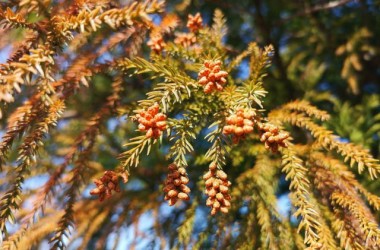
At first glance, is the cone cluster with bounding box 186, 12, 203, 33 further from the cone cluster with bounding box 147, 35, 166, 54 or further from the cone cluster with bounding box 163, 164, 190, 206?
the cone cluster with bounding box 163, 164, 190, 206

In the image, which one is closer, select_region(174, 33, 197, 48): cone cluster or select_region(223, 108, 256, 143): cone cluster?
select_region(223, 108, 256, 143): cone cluster

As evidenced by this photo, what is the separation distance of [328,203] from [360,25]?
3.37ft

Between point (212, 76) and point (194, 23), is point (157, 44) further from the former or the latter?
point (212, 76)

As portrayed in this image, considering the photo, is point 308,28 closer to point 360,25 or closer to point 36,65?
point 360,25

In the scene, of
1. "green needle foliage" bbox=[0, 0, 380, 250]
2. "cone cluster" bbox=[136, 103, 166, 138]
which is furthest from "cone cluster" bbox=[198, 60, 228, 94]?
"cone cluster" bbox=[136, 103, 166, 138]

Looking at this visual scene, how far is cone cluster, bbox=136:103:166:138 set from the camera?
0.81 metres

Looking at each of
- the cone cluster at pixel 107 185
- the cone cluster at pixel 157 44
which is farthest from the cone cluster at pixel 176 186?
the cone cluster at pixel 157 44

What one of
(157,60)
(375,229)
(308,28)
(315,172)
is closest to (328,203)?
(315,172)

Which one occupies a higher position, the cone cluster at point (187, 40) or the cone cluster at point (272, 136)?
the cone cluster at point (187, 40)

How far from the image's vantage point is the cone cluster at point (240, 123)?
79cm

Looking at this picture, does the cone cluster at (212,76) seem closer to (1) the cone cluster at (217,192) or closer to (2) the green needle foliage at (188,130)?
(2) the green needle foliage at (188,130)

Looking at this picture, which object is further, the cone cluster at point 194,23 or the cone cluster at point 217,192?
the cone cluster at point 194,23

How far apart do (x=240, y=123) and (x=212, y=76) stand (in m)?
0.13

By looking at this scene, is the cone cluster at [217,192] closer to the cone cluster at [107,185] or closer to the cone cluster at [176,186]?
the cone cluster at [176,186]
